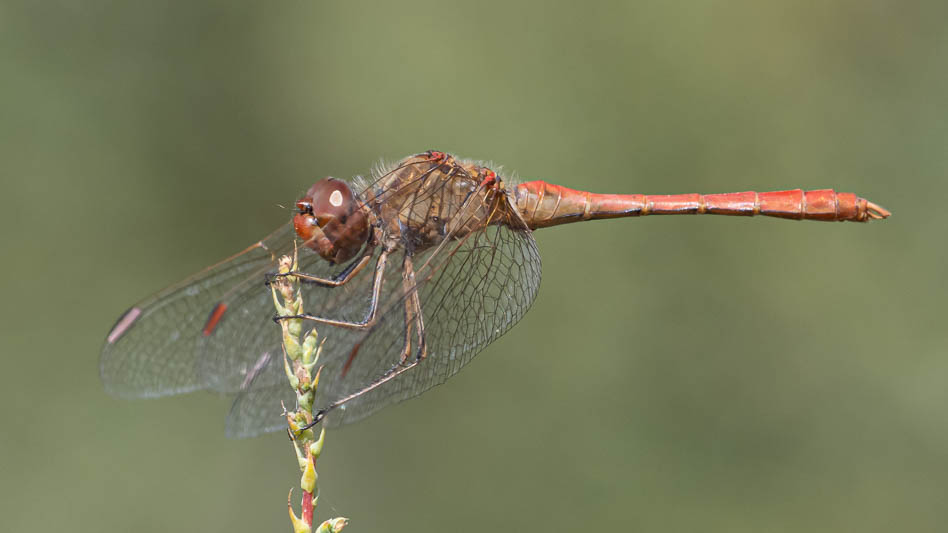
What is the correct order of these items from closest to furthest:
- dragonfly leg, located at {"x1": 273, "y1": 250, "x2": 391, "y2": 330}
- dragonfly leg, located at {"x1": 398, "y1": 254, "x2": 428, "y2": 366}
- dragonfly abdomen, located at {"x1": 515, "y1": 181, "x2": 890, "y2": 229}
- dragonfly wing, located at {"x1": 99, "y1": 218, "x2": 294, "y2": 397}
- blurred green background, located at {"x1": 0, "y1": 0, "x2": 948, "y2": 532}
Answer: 1. dragonfly leg, located at {"x1": 273, "y1": 250, "x2": 391, "y2": 330}
2. dragonfly leg, located at {"x1": 398, "y1": 254, "x2": 428, "y2": 366}
3. dragonfly wing, located at {"x1": 99, "y1": 218, "x2": 294, "y2": 397}
4. dragonfly abdomen, located at {"x1": 515, "y1": 181, "x2": 890, "y2": 229}
5. blurred green background, located at {"x1": 0, "y1": 0, "x2": 948, "y2": 532}

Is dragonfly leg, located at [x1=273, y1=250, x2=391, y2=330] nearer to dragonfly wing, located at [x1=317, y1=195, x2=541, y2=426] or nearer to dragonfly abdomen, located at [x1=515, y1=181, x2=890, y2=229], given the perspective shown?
dragonfly wing, located at [x1=317, y1=195, x2=541, y2=426]

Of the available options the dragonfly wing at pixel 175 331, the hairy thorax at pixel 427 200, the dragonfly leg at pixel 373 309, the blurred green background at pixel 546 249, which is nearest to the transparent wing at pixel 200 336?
the dragonfly wing at pixel 175 331

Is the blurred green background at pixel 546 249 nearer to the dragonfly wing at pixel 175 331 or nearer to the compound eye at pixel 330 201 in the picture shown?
the dragonfly wing at pixel 175 331

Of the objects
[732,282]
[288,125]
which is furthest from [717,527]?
[288,125]

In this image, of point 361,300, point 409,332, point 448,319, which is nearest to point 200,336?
point 361,300

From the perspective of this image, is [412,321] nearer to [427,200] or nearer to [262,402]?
[427,200]

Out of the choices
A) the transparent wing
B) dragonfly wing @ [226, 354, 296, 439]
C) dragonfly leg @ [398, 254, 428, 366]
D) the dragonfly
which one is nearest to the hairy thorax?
the dragonfly

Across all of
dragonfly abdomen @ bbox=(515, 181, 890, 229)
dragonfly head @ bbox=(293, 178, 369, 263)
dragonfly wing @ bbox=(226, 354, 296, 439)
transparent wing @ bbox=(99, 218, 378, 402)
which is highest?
dragonfly abdomen @ bbox=(515, 181, 890, 229)
